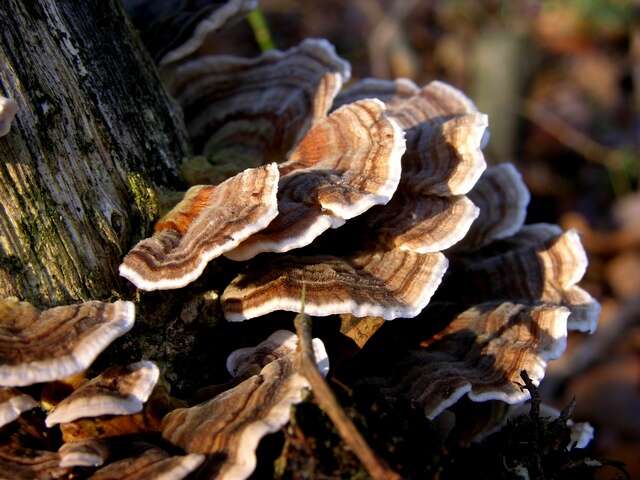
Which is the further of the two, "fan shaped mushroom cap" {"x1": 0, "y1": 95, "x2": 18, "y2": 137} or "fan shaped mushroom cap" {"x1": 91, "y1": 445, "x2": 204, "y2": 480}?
"fan shaped mushroom cap" {"x1": 0, "y1": 95, "x2": 18, "y2": 137}

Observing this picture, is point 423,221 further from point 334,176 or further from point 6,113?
point 6,113

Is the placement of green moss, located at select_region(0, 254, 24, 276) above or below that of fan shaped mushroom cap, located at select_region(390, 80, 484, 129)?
above

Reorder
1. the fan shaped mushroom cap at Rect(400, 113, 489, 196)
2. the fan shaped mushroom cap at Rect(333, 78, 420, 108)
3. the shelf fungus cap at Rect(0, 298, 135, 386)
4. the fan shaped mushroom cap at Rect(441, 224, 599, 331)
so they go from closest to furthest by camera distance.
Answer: the shelf fungus cap at Rect(0, 298, 135, 386) → the fan shaped mushroom cap at Rect(400, 113, 489, 196) → the fan shaped mushroom cap at Rect(441, 224, 599, 331) → the fan shaped mushroom cap at Rect(333, 78, 420, 108)

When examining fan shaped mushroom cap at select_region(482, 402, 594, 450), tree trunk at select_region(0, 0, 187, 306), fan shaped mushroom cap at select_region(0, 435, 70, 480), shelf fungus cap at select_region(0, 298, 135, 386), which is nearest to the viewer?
shelf fungus cap at select_region(0, 298, 135, 386)

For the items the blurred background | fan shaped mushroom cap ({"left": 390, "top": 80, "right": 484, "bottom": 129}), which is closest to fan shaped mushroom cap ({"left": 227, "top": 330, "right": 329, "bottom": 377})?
fan shaped mushroom cap ({"left": 390, "top": 80, "right": 484, "bottom": 129})

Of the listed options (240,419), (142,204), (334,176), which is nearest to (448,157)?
(334,176)

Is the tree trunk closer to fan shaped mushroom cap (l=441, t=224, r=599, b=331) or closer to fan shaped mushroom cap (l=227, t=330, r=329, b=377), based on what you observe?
fan shaped mushroom cap (l=227, t=330, r=329, b=377)

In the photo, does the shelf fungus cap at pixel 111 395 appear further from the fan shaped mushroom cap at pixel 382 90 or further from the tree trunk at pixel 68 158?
the fan shaped mushroom cap at pixel 382 90

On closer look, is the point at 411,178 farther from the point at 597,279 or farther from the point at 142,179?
the point at 597,279
